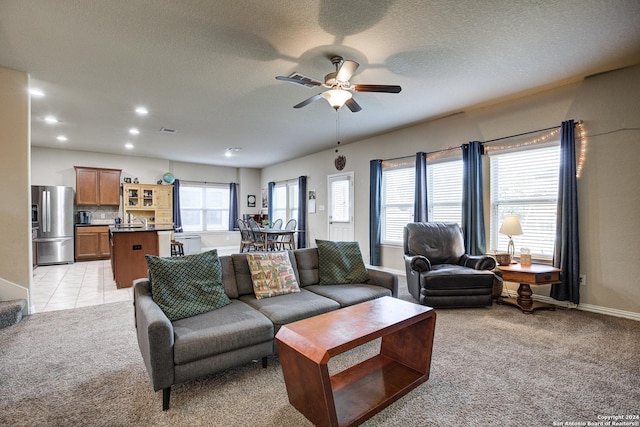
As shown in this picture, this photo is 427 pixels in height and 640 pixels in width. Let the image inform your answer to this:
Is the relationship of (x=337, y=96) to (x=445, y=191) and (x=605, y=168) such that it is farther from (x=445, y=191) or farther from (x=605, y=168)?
(x=605, y=168)

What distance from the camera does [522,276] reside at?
3529 mm

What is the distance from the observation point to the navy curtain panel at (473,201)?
14.6 ft

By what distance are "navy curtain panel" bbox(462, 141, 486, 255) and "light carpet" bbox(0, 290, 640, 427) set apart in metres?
1.53

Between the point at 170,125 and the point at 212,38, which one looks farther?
the point at 170,125

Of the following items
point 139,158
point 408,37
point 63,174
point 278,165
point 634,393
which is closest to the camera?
point 634,393

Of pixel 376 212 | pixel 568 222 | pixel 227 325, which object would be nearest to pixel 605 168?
pixel 568 222

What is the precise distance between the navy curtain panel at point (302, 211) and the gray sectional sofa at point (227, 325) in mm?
5001

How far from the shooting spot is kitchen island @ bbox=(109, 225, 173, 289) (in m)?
4.73

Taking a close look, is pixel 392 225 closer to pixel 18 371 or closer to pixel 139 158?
pixel 18 371

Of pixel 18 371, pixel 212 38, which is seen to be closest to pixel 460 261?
pixel 212 38

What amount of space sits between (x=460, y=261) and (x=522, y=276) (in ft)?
2.65

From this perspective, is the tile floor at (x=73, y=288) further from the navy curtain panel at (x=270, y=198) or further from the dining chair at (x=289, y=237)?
the navy curtain panel at (x=270, y=198)

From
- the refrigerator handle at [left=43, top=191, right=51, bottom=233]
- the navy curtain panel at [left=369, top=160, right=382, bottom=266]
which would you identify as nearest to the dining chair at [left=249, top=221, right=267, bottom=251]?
the navy curtain panel at [left=369, top=160, right=382, bottom=266]

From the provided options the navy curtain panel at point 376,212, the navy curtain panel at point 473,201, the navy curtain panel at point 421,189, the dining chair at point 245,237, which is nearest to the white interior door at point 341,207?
the navy curtain panel at point 376,212
